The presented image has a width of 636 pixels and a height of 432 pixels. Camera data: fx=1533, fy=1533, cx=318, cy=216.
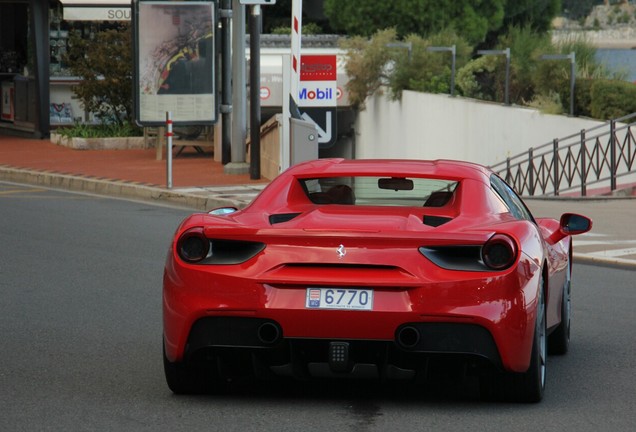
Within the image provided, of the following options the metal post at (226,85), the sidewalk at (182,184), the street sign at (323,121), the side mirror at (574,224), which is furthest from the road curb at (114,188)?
the side mirror at (574,224)

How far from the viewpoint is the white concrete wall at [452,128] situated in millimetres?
32438

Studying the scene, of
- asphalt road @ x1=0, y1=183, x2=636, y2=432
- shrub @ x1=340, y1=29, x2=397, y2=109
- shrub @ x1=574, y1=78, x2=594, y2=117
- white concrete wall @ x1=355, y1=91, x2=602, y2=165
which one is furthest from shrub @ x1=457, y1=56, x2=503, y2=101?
asphalt road @ x1=0, y1=183, x2=636, y2=432

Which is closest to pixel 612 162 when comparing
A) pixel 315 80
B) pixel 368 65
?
pixel 315 80

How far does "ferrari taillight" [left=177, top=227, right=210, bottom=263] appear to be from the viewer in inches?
284

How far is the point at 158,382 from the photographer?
8.04 metres

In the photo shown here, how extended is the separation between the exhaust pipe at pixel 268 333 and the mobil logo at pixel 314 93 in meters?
15.7

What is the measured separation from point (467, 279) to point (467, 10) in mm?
53446

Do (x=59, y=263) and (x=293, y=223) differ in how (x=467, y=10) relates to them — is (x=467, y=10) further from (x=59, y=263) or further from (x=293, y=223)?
(x=293, y=223)

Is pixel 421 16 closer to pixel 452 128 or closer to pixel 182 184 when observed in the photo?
pixel 452 128

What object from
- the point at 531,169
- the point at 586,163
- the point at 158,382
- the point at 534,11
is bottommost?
the point at 531,169

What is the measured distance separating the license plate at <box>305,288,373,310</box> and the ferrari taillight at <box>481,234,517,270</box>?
57 centimetres

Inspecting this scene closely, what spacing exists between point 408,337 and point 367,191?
153 cm

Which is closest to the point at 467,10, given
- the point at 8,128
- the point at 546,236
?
the point at 8,128

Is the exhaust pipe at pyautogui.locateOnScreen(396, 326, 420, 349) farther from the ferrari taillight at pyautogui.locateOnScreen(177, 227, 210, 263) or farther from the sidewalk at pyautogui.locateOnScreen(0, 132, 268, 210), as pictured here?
the sidewalk at pyautogui.locateOnScreen(0, 132, 268, 210)
